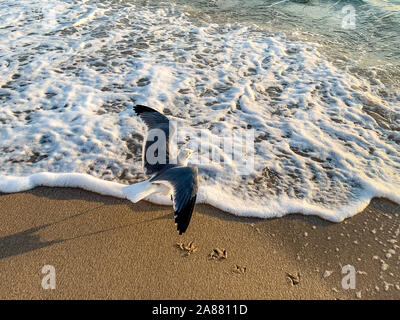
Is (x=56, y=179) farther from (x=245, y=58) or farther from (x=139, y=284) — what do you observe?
(x=245, y=58)

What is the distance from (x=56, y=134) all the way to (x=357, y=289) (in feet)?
13.2

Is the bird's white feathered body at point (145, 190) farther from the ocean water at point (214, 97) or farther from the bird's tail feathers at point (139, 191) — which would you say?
the ocean water at point (214, 97)

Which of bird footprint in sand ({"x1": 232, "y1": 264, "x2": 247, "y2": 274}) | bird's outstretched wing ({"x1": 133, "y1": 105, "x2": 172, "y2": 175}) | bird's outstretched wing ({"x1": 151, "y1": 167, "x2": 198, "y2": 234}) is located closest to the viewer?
bird's outstretched wing ({"x1": 151, "y1": 167, "x2": 198, "y2": 234})

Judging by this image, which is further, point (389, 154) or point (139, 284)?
point (389, 154)

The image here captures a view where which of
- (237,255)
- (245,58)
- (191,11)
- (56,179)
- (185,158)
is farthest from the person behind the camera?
(191,11)

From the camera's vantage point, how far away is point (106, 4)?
899cm

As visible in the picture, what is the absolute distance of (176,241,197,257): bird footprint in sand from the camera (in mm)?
2780

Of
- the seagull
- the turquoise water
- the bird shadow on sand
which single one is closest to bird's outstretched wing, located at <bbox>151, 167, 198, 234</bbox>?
the seagull

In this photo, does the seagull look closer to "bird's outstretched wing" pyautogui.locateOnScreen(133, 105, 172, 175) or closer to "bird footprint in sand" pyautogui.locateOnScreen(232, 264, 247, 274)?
"bird's outstretched wing" pyautogui.locateOnScreen(133, 105, 172, 175)

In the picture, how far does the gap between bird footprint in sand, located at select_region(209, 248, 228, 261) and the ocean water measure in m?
0.55

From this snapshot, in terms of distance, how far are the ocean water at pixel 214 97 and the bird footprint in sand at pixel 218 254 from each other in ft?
1.81

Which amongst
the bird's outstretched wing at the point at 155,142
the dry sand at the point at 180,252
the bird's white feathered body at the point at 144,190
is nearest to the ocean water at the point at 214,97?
the dry sand at the point at 180,252

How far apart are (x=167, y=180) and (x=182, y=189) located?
0.23 metres
